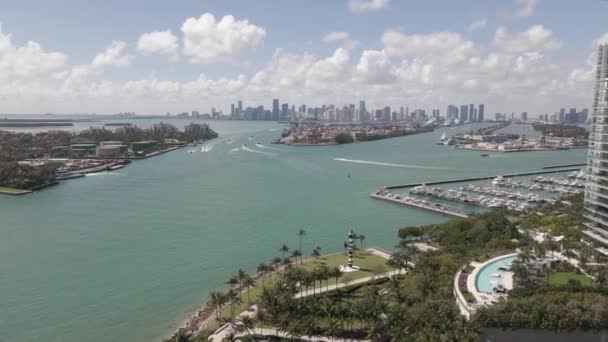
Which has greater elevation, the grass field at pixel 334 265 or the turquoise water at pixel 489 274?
the turquoise water at pixel 489 274

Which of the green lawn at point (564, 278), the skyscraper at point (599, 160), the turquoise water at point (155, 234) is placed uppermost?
the skyscraper at point (599, 160)

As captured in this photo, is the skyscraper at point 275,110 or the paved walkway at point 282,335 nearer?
the paved walkway at point 282,335

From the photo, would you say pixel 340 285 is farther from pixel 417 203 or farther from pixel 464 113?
pixel 464 113

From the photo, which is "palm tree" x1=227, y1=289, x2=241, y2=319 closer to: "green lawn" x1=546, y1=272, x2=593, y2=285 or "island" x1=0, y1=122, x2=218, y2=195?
"green lawn" x1=546, y1=272, x2=593, y2=285

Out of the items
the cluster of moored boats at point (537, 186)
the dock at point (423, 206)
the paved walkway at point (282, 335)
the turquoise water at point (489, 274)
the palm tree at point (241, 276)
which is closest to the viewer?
the paved walkway at point (282, 335)

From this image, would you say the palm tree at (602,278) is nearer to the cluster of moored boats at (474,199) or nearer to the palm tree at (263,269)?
the palm tree at (263,269)

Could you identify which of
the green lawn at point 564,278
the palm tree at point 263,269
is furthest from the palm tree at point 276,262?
the green lawn at point 564,278
